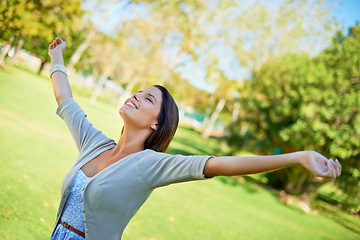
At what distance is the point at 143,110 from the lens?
74.2 inches

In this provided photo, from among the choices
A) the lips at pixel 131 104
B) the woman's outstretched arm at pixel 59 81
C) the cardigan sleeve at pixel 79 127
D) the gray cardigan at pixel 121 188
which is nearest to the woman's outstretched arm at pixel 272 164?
the gray cardigan at pixel 121 188

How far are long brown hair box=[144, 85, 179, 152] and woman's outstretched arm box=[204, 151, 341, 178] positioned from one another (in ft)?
1.64

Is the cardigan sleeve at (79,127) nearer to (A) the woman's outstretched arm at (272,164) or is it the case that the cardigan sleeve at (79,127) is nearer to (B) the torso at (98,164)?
(B) the torso at (98,164)

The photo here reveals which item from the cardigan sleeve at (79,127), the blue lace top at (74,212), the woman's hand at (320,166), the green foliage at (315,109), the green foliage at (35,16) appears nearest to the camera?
the woman's hand at (320,166)

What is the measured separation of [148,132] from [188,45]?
2373 centimetres

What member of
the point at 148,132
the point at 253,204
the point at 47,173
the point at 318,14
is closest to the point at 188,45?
the point at 318,14

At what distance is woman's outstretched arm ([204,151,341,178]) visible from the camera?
130cm

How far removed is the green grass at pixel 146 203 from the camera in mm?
4930

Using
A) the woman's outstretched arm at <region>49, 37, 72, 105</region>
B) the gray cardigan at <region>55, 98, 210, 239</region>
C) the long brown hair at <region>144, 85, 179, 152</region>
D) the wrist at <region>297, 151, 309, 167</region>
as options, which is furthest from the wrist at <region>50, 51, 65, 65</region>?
the wrist at <region>297, 151, 309, 167</region>

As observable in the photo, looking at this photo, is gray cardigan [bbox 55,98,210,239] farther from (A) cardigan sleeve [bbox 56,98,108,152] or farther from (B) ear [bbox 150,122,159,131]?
(A) cardigan sleeve [bbox 56,98,108,152]

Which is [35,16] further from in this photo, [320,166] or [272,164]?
[320,166]

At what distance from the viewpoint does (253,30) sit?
2497 centimetres

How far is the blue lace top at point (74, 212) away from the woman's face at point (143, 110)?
1.36 ft

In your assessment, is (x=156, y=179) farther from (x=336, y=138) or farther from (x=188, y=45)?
(x=188, y=45)
